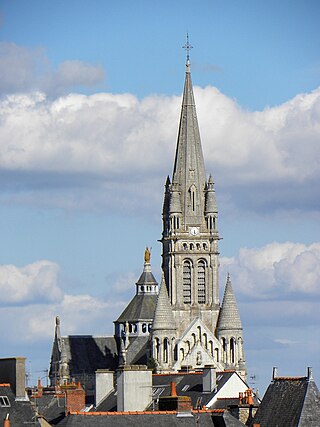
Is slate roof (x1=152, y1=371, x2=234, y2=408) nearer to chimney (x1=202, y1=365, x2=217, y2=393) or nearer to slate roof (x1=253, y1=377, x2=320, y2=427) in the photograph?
chimney (x1=202, y1=365, x2=217, y2=393)

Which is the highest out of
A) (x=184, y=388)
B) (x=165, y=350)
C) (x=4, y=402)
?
(x=165, y=350)

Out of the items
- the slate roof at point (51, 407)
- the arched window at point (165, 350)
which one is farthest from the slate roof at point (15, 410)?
the arched window at point (165, 350)

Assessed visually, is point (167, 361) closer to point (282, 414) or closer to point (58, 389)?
point (58, 389)

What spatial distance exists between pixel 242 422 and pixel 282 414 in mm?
5880

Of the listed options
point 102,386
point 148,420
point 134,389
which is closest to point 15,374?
point 148,420

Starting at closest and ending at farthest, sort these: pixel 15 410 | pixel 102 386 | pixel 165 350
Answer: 1. pixel 15 410
2. pixel 102 386
3. pixel 165 350

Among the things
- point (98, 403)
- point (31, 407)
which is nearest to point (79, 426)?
point (31, 407)

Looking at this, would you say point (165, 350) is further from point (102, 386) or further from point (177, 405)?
point (177, 405)

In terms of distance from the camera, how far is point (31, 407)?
3063 inches

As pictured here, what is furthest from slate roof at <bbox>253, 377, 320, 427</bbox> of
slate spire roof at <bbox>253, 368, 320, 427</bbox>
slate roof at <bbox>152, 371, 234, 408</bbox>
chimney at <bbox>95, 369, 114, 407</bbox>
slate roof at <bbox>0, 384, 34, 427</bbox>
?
chimney at <bbox>95, 369, 114, 407</bbox>

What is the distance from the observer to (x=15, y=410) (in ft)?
252

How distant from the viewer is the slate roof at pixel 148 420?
75750 mm

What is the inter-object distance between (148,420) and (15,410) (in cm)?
557

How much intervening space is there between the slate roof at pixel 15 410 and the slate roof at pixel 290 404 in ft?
32.0
